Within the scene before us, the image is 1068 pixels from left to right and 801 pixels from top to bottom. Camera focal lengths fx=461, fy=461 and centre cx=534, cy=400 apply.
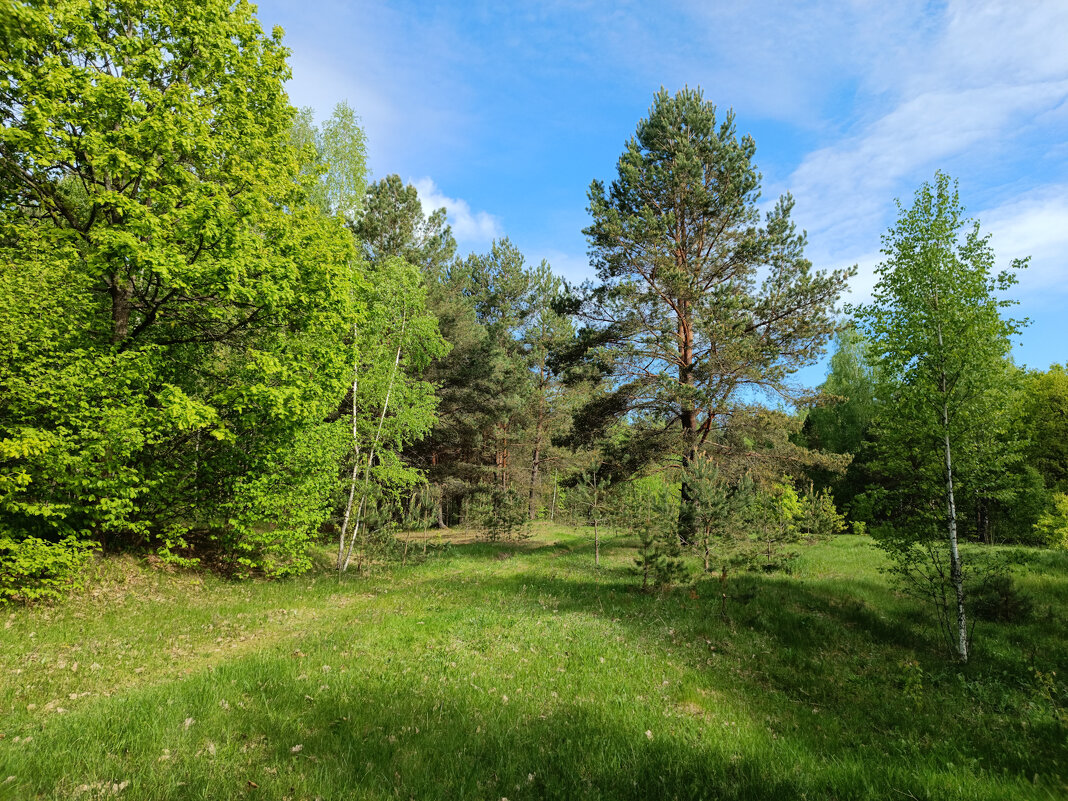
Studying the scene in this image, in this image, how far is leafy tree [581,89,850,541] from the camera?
691 inches

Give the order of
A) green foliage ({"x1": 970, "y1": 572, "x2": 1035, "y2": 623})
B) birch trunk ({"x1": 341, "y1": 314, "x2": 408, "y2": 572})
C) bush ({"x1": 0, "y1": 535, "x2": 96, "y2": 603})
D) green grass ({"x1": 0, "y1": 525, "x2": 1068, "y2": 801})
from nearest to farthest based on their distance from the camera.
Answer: green grass ({"x1": 0, "y1": 525, "x2": 1068, "y2": 801}) → bush ({"x1": 0, "y1": 535, "x2": 96, "y2": 603}) → green foliage ({"x1": 970, "y1": 572, "x2": 1035, "y2": 623}) → birch trunk ({"x1": 341, "y1": 314, "x2": 408, "y2": 572})

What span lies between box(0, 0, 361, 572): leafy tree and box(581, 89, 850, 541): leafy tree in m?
11.3

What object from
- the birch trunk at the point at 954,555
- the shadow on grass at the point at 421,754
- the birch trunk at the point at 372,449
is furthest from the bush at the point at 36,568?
the birch trunk at the point at 954,555

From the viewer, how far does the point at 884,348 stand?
34.7 feet

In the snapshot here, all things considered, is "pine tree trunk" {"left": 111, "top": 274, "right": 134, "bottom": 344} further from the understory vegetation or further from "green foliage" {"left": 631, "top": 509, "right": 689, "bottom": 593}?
"green foliage" {"left": 631, "top": 509, "right": 689, "bottom": 593}

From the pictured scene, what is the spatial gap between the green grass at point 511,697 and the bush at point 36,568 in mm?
457

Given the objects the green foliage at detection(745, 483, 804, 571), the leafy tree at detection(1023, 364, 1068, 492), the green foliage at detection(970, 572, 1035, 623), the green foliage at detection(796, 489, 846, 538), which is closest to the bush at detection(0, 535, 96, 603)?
the green foliage at detection(745, 483, 804, 571)

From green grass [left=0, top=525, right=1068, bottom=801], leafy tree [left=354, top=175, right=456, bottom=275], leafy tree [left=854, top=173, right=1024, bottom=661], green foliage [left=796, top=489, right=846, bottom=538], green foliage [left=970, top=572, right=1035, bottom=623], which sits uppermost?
leafy tree [left=354, top=175, right=456, bottom=275]

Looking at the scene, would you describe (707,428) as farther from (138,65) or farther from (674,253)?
(138,65)

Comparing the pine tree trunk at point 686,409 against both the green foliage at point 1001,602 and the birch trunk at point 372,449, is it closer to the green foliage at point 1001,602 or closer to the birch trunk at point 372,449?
the green foliage at point 1001,602

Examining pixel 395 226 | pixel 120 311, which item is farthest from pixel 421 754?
pixel 395 226

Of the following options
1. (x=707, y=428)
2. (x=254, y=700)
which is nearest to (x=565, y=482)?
(x=707, y=428)

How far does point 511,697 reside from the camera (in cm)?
594

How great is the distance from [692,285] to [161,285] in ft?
55.4
